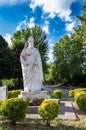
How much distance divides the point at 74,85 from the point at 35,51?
38.5 meters

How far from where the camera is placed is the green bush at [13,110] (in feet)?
25.5

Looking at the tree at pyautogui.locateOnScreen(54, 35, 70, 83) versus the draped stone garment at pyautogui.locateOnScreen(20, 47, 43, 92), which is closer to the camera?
the draped stone garment at pyautogui.locateOnScreen(20, 47, 43, 92)

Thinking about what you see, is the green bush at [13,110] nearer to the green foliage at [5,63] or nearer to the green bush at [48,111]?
the green bush at [48,111]

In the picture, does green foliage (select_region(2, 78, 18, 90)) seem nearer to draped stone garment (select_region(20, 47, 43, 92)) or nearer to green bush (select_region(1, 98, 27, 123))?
draped stone garment (select_region(20, 47, 43, 92))

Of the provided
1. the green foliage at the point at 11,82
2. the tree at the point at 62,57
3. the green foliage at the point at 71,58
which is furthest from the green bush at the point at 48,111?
the tree at the point at 62,57

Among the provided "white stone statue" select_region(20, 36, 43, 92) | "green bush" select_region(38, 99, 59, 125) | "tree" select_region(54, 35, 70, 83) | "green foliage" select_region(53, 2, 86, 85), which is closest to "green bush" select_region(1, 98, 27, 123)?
"green bush" select_region(38, 99, 59, 125)

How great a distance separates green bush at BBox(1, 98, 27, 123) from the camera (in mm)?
7762

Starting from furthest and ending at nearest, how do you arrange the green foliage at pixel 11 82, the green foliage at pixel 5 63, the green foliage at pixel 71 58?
the green foliage at pixel 71 58 < the green foliage at pixel 11 82 < the green foliage at pixel 5 63

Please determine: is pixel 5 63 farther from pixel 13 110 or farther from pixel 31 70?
pixel 13 110

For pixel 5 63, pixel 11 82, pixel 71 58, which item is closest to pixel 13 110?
pixel 5 63

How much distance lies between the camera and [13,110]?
779cm

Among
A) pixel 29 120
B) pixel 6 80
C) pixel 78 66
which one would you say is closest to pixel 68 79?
pixel 78 66

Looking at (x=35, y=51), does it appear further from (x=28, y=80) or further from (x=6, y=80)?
(x=6, y=80)

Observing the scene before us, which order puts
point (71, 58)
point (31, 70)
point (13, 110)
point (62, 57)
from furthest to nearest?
point (62, 57), point (71, 58), point (31, 70), point (13, 110)
